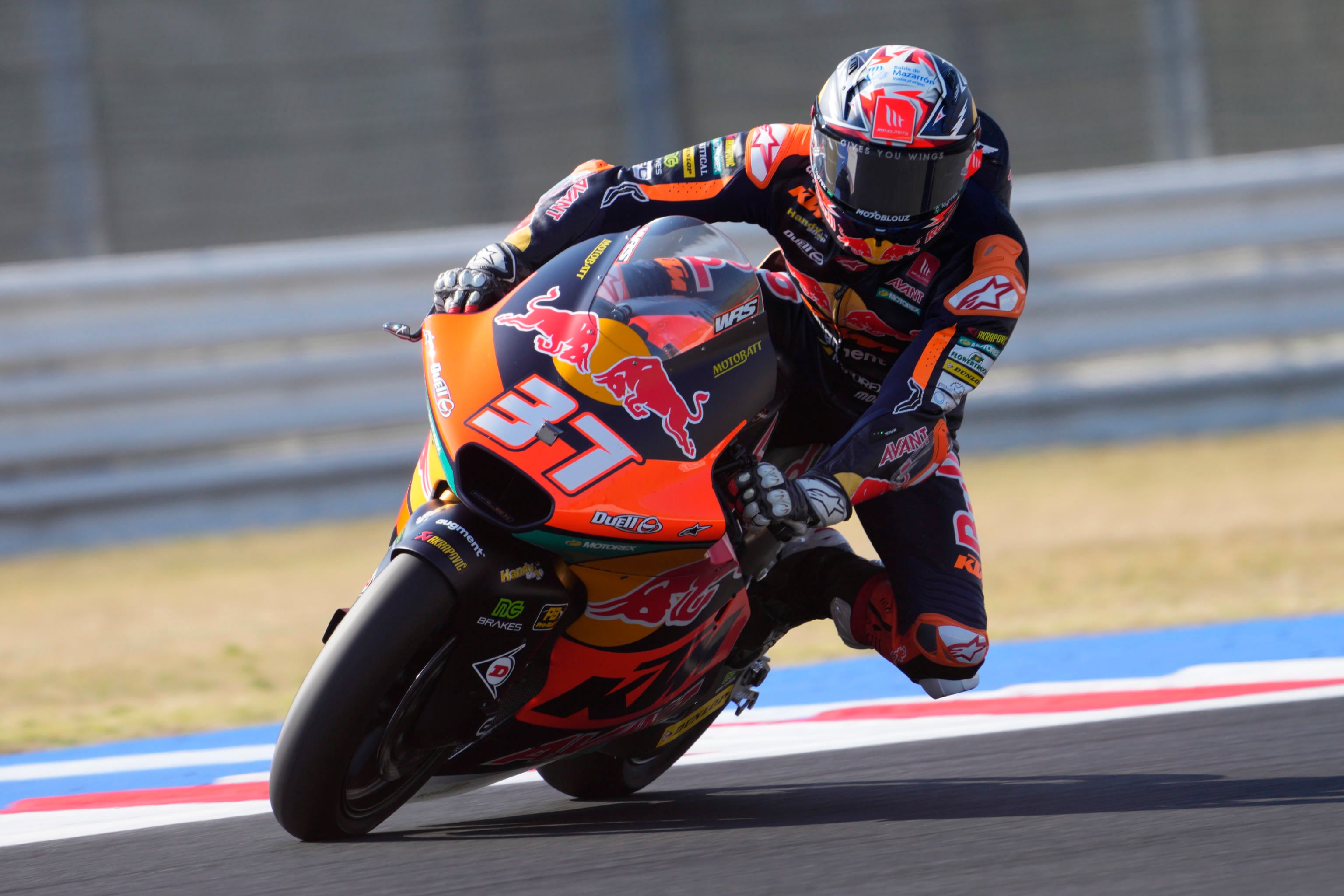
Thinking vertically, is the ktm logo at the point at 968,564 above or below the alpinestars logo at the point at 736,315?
below

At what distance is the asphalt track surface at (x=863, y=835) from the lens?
9.19ft

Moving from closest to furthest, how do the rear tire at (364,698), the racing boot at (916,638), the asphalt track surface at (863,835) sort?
1. the rear tire at (364,698)
2. the asphalt track surface at (863,835)
3. the racing boot at (916,638)

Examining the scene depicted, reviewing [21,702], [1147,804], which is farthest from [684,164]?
[21,702]

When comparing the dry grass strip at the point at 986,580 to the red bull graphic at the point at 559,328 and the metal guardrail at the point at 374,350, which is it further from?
the red bull graphic at the point at 559,328

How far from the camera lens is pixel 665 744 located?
357cm

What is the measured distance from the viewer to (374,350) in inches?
311

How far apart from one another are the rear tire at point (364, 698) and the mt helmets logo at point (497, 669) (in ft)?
0.25

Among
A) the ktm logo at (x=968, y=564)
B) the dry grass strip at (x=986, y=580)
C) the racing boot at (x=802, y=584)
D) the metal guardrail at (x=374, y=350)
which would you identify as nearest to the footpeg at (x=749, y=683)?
the racing boot at (x=802, y=584)

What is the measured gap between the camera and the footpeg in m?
3.66

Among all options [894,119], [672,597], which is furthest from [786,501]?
[894,119]

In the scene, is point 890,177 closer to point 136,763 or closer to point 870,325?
point 870,325

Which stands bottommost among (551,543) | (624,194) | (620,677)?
(620,677)

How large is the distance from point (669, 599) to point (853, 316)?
3.46ft

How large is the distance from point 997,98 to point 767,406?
5882mm
